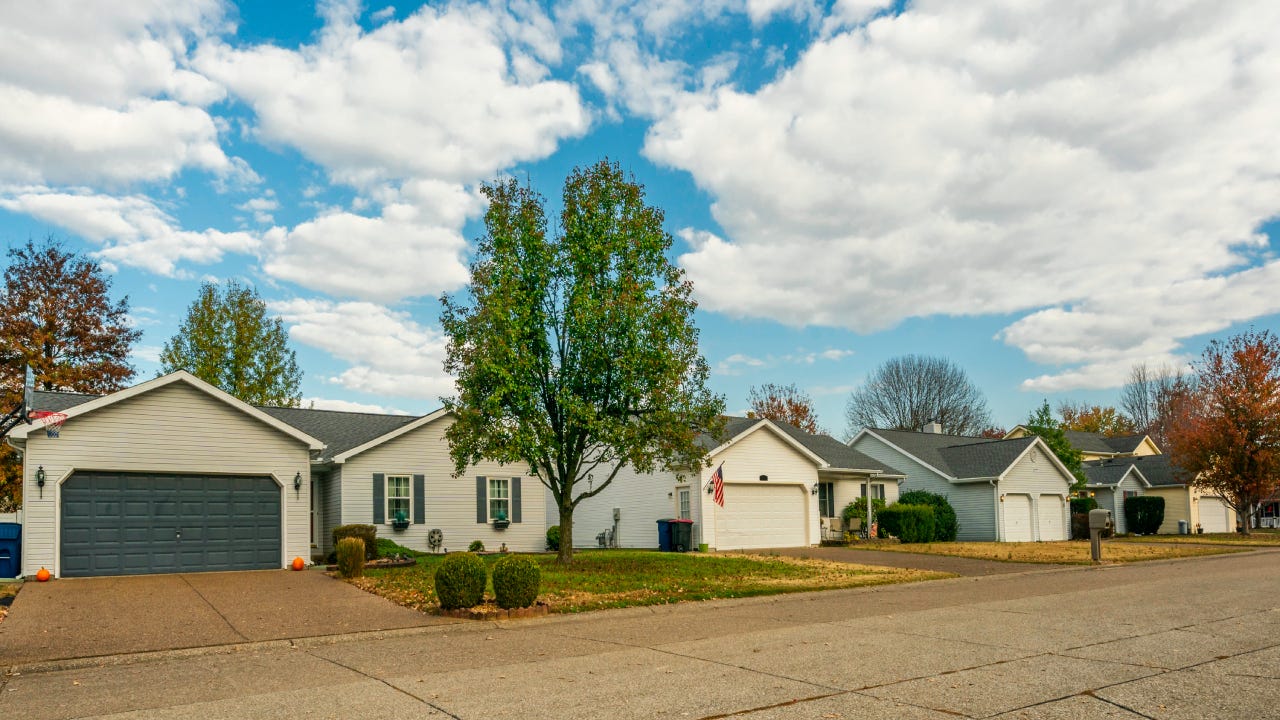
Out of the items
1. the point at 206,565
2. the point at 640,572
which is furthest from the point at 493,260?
the point at 206,565

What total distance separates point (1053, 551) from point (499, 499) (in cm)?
1710

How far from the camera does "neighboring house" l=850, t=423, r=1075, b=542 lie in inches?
1387

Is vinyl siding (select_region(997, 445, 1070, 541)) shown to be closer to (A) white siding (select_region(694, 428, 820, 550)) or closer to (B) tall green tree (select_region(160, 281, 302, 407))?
(A) white siding (select_region(694, 428, 820, 550))

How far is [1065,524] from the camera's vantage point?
37844 millimetres

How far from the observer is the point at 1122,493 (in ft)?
143

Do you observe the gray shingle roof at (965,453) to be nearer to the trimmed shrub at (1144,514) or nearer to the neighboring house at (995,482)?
the neighboring house at (995,482)

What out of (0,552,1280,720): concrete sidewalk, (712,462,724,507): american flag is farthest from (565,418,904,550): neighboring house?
(0,552,1280,720): concrete sidewalk

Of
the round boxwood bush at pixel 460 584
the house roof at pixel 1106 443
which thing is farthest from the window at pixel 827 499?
the house roof at pixel 1106 443

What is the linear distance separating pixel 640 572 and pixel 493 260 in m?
7.39

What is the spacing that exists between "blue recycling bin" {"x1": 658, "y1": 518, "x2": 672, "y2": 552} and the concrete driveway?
37.0 feet

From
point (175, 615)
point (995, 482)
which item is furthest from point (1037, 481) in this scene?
point (175, 615)

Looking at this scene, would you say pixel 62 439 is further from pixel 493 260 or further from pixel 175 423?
pixel 493 260

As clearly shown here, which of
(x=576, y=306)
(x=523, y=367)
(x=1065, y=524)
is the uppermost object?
(x=576, y=306)

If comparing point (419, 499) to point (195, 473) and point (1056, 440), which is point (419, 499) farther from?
point (1056, 440)
